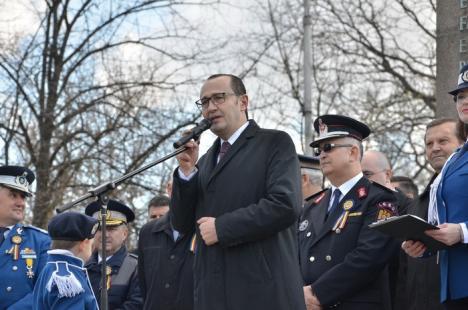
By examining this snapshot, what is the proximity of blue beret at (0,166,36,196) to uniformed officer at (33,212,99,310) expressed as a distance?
1.06 meters

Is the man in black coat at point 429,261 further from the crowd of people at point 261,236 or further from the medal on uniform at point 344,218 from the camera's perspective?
the medal on uniform at point 344,218

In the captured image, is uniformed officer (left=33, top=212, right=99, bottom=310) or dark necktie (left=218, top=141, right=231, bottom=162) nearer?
dark necktie (left=218, top=141, right=231, bottom=162)

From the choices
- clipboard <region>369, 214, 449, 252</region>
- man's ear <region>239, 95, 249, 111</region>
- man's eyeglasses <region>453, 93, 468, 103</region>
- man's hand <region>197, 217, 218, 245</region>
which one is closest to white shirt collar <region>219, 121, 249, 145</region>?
man's ear <region>239, 95, 249, 111</region>

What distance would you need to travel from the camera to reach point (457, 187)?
509cm

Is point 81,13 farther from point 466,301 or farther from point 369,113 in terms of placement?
point 466,301

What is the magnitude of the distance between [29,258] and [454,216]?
3.88 meters

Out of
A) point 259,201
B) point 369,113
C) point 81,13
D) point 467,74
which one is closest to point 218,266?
point 259,201

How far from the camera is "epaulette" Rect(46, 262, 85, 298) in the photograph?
6.30 m

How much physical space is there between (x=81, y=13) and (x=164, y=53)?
1755 mm

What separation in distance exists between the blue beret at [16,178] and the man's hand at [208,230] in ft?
10.2

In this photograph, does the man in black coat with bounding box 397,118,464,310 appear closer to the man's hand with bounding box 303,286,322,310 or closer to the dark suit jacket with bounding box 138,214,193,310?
the man's hand with bounding box 303,286,322,310

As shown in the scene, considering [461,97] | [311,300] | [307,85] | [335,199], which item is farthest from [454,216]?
[307,85]

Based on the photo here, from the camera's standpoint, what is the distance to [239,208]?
5.07m

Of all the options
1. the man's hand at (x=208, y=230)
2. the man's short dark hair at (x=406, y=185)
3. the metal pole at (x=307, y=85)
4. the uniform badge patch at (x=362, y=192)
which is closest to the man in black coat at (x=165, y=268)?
the uniform badge patch at (x=362, y=192)
